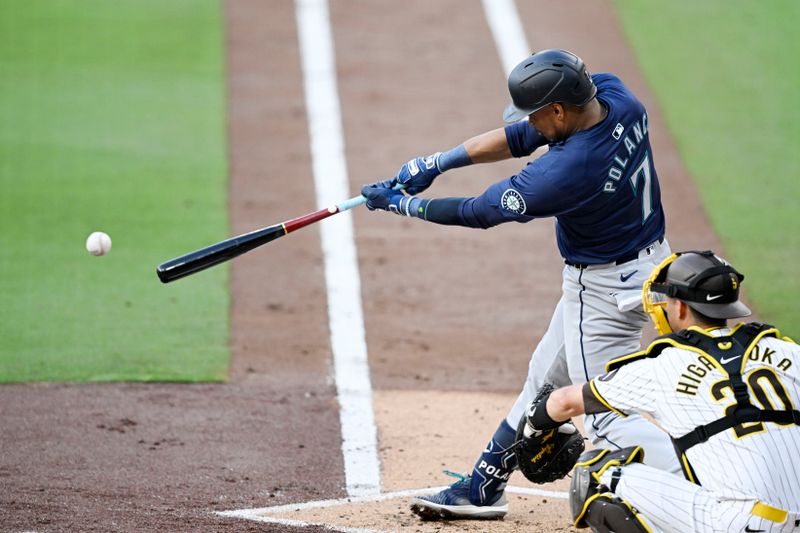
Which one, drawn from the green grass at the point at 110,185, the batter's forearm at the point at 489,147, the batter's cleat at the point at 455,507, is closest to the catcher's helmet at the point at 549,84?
the batter's forearm at the point at 489,147

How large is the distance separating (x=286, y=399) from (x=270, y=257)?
2.60 metres

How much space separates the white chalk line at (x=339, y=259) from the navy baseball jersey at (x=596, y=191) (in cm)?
175

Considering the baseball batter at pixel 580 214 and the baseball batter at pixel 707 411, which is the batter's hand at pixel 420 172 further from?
the baseball batter at pixel 707 411

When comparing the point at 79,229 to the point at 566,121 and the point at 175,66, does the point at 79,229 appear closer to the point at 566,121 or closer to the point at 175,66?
the point at 175,66

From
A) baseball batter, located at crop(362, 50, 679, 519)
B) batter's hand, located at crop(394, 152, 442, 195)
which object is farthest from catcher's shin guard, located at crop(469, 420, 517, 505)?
batter's hand, located at crop(394, 152, 442, 195)

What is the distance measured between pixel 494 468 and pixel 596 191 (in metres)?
1.47

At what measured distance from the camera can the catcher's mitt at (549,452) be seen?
4699 mm

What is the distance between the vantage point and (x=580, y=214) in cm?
483

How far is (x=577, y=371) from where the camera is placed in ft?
16.2

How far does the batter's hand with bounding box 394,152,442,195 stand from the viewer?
17.6 ft

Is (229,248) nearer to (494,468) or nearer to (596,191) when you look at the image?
(494,468)

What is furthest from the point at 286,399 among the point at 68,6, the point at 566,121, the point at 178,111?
the point at 68,6

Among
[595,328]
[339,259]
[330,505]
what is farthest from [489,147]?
[339,259]

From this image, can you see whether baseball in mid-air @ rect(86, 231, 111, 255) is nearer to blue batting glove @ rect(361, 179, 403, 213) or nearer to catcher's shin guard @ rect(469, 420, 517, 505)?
blue batting glove @ rect(361, 179, 403, 213)
